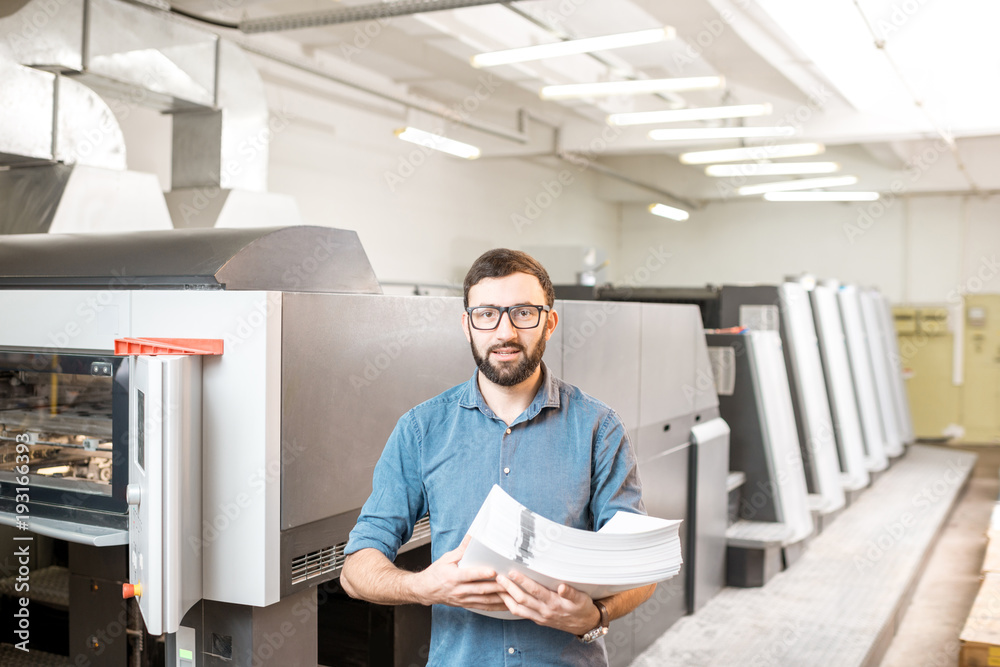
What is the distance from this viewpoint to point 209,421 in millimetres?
1971

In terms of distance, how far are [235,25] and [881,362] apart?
6566mm

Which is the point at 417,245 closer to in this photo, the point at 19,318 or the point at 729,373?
the point at 729,373

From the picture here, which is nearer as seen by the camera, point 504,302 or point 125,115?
point 504,302

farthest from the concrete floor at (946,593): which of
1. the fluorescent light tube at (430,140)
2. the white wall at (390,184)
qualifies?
the white wall at (390,184)

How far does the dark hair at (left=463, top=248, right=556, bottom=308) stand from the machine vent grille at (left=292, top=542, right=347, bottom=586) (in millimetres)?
894

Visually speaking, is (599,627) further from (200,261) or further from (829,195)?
(829,195)

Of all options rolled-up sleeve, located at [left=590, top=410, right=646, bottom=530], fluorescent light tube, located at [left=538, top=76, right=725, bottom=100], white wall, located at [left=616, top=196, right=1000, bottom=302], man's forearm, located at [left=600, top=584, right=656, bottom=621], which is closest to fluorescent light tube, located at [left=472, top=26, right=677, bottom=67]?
fluorescent light tube, located at [left=538, top=76, right=725, bottom=100]

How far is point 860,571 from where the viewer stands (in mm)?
4695

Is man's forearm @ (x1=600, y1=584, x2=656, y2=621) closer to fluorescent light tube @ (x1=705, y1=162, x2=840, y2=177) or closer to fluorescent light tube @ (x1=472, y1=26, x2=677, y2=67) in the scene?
fluorescent light tube @ (x1=472, y1=26, x2=677, y2=67)

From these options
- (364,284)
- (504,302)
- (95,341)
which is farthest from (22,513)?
(504,302)

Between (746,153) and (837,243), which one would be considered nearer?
(746,153)

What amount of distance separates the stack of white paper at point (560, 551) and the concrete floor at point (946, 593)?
3290 mm

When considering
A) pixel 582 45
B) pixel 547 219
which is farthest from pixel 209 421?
pixel 547 219

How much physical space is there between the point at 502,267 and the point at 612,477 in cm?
43
